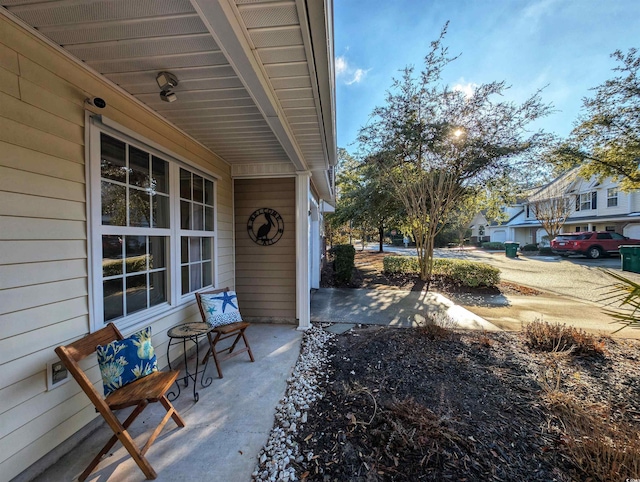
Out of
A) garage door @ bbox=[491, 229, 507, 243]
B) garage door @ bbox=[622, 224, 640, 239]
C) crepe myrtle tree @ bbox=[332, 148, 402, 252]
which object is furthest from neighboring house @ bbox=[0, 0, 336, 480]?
garage door @ bbox=[491, 229, 507, 243]

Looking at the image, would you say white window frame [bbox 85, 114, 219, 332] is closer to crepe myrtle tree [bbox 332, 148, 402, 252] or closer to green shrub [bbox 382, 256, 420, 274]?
crepe myrtle tree [bbox 332, 148, 402, 252]

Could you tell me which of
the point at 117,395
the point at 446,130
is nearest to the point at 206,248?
the point at 117,395

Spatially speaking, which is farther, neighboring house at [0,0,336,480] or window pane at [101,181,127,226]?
window pane at [101,181,127,226]

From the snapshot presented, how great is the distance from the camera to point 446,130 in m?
5.80

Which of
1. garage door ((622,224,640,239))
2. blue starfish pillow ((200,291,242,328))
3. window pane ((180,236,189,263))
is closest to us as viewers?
blue starfish pillow ((200,291,242,328))

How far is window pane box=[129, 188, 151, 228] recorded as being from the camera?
7.63 ft

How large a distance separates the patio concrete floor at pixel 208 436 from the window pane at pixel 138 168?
6.79 ft

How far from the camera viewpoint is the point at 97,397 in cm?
146

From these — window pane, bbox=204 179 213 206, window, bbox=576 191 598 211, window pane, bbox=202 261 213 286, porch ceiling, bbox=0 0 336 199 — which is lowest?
window pane, bbox=202 261 213 286

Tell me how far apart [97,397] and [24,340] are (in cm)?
58

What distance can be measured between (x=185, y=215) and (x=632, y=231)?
2236 cm

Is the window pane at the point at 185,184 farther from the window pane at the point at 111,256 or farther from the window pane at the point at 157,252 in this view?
the window pane at the point at 111,256

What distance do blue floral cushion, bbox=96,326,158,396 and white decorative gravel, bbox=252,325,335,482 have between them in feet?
3.51

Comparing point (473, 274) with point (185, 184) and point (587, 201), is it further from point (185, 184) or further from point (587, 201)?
point (587, 201)
